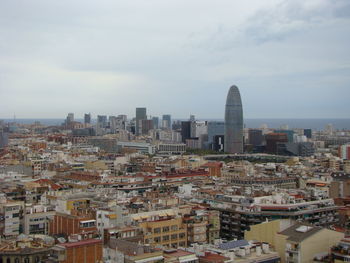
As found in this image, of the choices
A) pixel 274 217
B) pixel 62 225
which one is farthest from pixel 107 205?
pixel 274 217

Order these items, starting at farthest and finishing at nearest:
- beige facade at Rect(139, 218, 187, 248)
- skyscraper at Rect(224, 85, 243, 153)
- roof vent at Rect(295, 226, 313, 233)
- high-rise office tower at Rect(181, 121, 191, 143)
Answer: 1. high-rise office tower at Rect(181, 121, 191, 143)
2. skyscraper at Rect(224, 85, 243, 153)
3. beige facade at Rect(139, 218, 187, 248)
4. roof vent at Rect(295, 226, 313, 233)

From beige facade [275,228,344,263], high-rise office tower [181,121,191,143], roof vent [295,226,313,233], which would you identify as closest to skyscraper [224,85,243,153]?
high-rise office tower [181,121,191,143]

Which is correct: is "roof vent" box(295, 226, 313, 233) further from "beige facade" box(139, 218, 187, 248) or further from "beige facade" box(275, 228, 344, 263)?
"beige facade" box(139, 218, 187, 248)

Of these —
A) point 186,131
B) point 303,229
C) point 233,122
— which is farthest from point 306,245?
point 186,131

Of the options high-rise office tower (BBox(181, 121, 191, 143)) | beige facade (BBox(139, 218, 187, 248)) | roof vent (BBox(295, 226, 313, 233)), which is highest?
high-rise office tower (BBox(181, 121, 191, 143))

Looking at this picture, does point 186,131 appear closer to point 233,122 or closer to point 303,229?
point 233,122

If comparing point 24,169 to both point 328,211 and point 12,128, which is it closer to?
point 328,211

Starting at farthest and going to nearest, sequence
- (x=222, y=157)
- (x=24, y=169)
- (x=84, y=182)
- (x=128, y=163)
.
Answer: (x=222, y=157), (x=128, y=163), (x=24, y=169), (x=84, y=182)

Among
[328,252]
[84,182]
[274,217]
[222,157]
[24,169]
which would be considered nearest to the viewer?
[328,252]

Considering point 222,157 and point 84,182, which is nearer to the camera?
point 84,182
